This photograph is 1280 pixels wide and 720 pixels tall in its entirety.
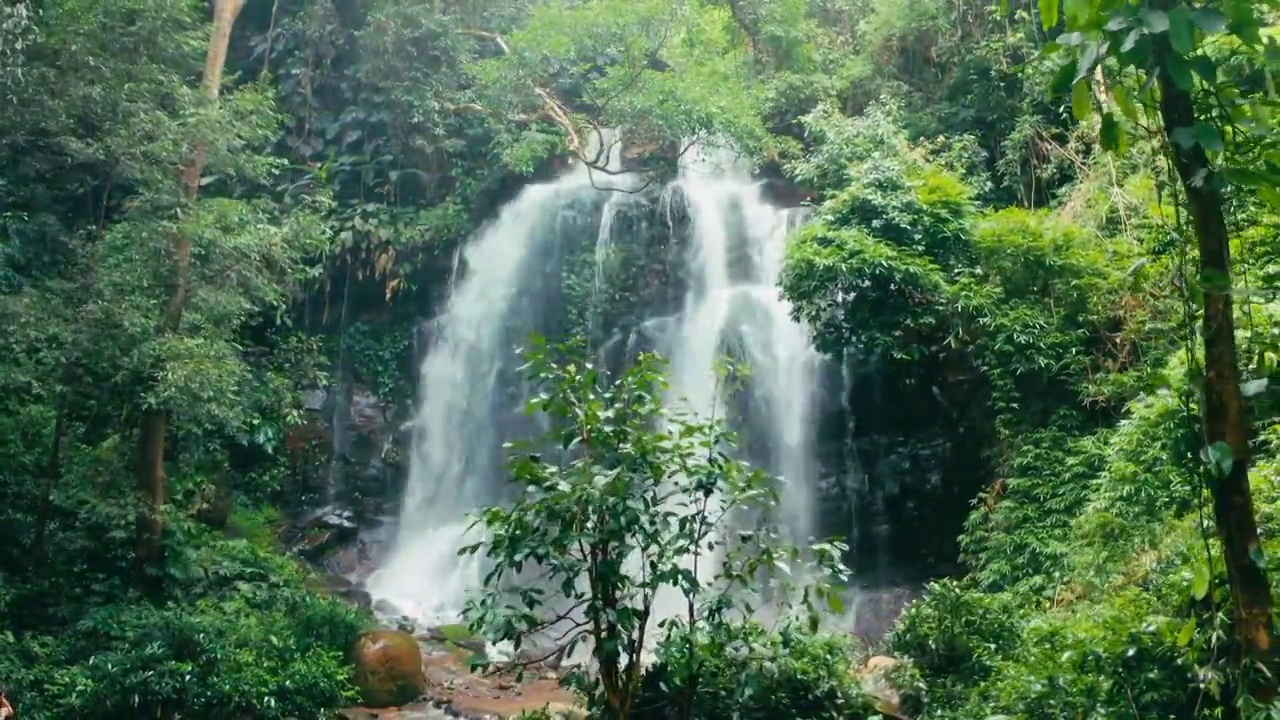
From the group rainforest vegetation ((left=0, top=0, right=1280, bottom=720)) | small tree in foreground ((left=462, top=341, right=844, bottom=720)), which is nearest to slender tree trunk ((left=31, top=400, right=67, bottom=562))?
rainforest vegetation ((left=0, top=0, right=1280, bottom=720))

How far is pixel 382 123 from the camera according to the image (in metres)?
15.2

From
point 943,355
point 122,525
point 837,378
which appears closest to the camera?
point 122,525

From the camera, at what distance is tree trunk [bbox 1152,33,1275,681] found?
8.07ft

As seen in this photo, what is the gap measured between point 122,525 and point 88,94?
3.69m

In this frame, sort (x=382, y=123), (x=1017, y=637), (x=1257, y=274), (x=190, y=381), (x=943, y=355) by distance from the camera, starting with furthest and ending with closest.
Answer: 1. (x=382, y=123)
2. (x=943, y=355)
3. (x=190, y=381)
4. (x=1257, y=274)
5. (x=1017, y=637)

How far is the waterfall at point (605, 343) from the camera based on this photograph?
38.9 ft

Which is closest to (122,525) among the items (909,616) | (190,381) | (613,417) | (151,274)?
(190,381)

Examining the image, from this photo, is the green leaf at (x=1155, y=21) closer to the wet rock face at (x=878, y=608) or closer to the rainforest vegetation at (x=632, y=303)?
the rainforest vegetation at (x=632, y=303)

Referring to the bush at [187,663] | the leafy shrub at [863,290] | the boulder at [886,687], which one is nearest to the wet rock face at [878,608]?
the leafy shrub at [863,290]

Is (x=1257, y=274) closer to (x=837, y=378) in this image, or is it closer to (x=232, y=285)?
(x=837, y=378)

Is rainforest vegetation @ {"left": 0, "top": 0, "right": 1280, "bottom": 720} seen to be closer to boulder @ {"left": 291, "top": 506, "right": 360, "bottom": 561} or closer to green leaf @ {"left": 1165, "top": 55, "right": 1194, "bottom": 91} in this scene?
green leaf @ {"left": 1165, "top": 55, "right": 1194, "bottom": 91}

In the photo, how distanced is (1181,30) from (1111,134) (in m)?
0.40

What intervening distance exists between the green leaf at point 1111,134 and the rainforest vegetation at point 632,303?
0.07 metres

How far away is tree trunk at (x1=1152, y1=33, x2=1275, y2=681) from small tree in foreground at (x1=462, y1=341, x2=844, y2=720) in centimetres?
213
